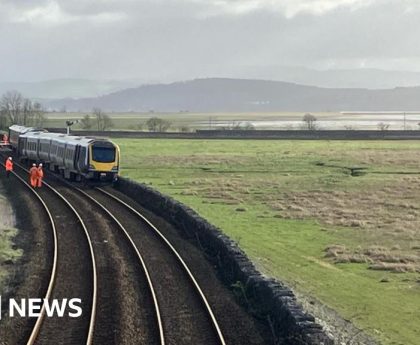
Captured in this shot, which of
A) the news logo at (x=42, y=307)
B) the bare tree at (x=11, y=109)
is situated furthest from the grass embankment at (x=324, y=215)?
the bare tree at (x=11, y=109)

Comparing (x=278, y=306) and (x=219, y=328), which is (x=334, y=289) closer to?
(x=278, y=306)

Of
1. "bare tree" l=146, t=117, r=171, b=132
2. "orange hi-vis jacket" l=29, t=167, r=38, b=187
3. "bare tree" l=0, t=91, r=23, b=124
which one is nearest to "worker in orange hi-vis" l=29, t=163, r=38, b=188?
"orange hi-vis jacket" l=29, t=167, r=38, b=187

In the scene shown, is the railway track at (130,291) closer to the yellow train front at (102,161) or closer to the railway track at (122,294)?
the railway track at (122,294)

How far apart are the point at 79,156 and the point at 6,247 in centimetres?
1978

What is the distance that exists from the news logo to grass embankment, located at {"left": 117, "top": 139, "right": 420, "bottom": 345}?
6.92 m

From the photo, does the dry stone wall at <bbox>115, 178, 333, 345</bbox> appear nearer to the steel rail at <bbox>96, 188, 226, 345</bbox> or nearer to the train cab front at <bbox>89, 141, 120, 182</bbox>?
the steel rail at <bbox>96, 188, 226, 345</bbox>

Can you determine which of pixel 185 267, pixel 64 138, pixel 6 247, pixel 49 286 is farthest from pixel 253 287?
pixel 64 138

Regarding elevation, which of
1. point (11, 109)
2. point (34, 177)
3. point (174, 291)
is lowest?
point (174, 291)

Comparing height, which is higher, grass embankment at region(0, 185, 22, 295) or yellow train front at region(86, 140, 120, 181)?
yellow train front at region(86, 140, 120, 181)

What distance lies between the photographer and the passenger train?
43.2 m

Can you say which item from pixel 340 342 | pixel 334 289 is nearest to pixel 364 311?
pixel 334 289

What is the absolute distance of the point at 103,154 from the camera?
143 ft

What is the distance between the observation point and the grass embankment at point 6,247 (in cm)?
2077

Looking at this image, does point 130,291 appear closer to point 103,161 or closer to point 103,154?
point 103,161
